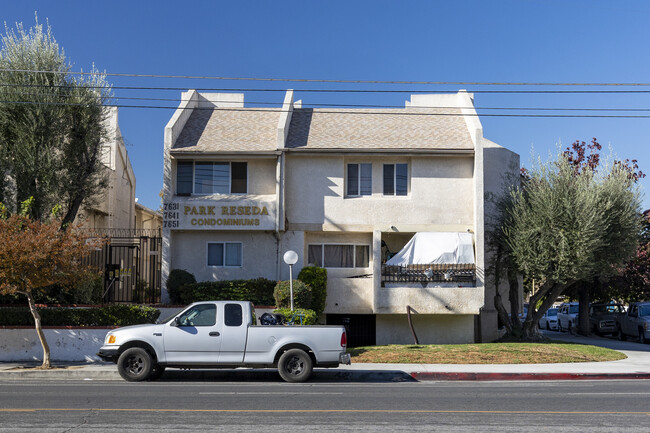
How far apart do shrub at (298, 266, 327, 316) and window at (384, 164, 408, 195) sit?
4.06m

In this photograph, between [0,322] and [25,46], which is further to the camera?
[25,46]

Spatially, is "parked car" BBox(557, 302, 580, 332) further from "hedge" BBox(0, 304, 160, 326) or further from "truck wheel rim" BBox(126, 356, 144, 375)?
"truck wheel rim" BBox(126, 356, 144, 375)

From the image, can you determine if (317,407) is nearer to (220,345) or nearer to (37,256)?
(220,345)

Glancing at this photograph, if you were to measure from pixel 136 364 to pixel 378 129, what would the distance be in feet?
46.0

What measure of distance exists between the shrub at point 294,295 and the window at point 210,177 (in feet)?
14.7

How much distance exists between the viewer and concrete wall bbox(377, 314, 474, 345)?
24.0 metres

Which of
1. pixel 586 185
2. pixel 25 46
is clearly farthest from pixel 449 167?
pixel 25 46

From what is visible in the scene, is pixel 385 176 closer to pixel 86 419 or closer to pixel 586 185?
pixel 586 185

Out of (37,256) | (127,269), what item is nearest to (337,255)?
(127,269)

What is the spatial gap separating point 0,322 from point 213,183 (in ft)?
27.9

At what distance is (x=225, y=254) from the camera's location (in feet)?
78.6

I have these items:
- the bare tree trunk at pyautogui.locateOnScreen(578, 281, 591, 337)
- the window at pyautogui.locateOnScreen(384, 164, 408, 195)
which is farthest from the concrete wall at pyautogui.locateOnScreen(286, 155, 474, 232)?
the bare tree trunk at pyautogui.locateOnScreen(578, 281, 591, 337)

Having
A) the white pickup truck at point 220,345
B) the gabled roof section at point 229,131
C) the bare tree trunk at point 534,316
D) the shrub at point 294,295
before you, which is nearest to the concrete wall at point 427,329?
the bare tree trunk at point 534,316

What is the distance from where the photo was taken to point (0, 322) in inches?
735
